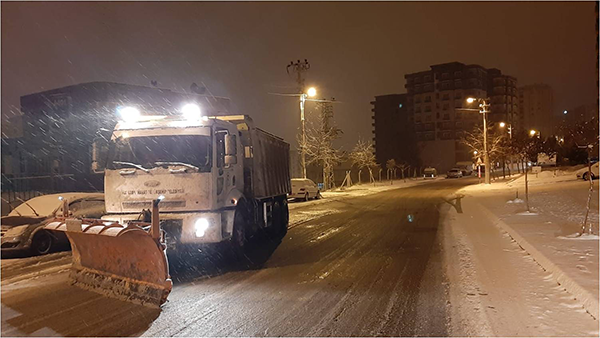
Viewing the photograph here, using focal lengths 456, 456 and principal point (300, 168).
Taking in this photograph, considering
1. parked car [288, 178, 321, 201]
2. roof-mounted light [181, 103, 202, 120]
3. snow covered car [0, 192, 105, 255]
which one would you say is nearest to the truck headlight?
roof-mounted light [181, 103, 202, 120]

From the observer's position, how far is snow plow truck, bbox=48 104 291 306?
741 cm

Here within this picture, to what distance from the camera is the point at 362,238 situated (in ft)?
41.9

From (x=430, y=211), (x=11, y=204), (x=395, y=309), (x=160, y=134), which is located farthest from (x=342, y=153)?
(x=395, y=309)

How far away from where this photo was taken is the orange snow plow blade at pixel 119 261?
21.9ft

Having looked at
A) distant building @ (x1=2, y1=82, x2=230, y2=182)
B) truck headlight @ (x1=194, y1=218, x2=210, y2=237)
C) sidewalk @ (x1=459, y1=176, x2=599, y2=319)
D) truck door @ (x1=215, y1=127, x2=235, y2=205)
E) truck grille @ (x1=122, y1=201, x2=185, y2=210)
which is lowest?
sidewalk @ (x1=459, y1=176, x2=599, y2=319)

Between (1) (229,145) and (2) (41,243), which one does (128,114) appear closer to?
(1) (229,145)

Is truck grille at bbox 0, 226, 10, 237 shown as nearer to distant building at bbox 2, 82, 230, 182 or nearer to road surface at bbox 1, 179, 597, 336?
road surface at bbox 1, 179, 597, 336

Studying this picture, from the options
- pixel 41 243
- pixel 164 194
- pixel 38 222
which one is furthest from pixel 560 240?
pixel 38 222

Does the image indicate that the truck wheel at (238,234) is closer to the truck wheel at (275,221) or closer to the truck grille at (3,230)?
the truck wheel at (275,221)

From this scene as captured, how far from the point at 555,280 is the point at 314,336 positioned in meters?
4.48

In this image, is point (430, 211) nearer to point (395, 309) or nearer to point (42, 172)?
point (395, 309)

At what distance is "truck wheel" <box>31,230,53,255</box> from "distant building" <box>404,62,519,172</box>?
346 feet

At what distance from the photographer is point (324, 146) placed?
3909 centimetres

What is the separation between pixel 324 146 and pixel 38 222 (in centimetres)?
2908
